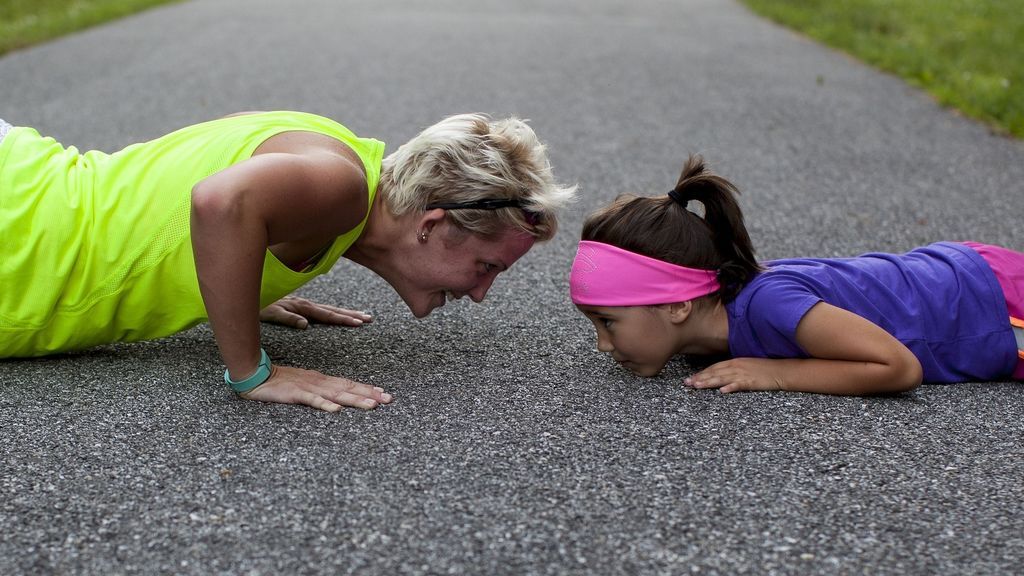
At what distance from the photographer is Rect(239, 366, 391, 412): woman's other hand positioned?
8.85 feet

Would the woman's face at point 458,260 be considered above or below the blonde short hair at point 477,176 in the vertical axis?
below

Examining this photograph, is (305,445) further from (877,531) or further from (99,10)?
(99,10)

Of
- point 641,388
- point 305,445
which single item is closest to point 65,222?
point 305,445

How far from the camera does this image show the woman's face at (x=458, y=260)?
2.85 metres

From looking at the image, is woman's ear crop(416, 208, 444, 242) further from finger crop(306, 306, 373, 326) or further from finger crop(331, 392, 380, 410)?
finger crop(306, 306, 373, 326)

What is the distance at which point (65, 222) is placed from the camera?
2.80 meters

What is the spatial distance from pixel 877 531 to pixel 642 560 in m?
0.50

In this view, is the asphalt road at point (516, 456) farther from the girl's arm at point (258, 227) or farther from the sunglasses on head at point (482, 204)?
the sunglasses on head at point (482, 204)

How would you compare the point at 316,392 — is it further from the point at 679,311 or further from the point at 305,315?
the point at 679,311

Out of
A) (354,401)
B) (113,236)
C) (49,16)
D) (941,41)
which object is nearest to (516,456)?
(354,401)

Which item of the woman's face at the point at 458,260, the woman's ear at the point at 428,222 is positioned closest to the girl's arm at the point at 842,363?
the woman's face at the point at 458,260

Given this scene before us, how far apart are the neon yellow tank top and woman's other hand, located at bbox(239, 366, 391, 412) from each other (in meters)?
0.28

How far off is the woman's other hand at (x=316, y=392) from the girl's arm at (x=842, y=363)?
94 cm

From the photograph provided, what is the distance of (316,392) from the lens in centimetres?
272
